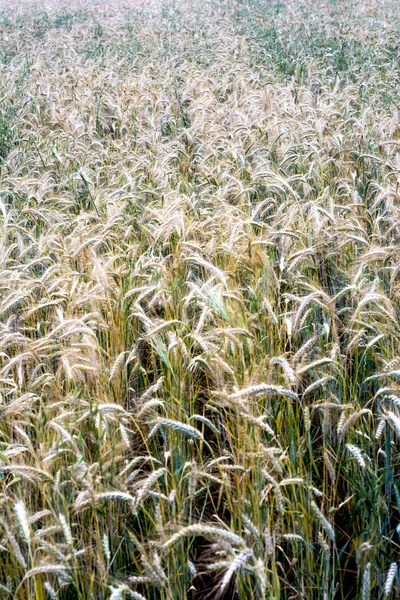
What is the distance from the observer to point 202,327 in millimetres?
2391

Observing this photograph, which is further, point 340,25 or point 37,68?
point 340,25

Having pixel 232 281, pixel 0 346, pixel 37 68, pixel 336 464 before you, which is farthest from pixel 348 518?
pixel 37 68

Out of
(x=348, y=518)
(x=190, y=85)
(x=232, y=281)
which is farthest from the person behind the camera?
(x=190, y=85)

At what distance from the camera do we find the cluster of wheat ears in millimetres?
1688

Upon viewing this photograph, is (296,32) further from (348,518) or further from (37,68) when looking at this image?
(348,518)

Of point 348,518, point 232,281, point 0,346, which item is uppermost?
point 0,346

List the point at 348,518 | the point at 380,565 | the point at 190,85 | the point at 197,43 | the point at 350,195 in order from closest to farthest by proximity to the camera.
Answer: the point at 380,565, the point at 348,518, the point at 350,195, the point at 190,85, the point at 197,43

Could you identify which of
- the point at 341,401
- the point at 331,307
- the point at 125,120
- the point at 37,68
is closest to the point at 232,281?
the point at 331,307

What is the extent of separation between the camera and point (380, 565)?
69.0 inches

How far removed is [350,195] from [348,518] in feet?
6.70

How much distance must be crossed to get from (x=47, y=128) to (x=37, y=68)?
2.71m

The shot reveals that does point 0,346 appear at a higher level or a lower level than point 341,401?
higher

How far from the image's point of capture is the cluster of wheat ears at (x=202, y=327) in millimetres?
1688

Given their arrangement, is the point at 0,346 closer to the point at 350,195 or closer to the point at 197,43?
the point at 350,195
